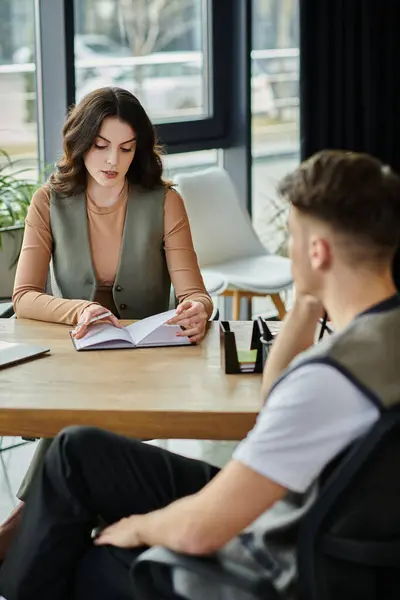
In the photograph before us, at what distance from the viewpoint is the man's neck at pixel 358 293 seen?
64.1 inches

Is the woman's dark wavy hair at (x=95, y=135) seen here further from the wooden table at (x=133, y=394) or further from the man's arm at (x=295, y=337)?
the man's arm at (x=295, y=337)

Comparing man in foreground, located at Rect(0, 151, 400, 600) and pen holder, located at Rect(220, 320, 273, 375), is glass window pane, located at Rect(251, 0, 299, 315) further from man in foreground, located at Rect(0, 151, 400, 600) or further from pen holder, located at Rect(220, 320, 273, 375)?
man in foreground, located at Rect(0, 151, 400, 600)

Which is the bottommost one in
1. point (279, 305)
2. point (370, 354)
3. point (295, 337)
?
point (279, 305)

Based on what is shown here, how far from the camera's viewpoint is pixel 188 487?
203 centimetres

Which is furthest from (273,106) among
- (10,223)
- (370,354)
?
(370,354)

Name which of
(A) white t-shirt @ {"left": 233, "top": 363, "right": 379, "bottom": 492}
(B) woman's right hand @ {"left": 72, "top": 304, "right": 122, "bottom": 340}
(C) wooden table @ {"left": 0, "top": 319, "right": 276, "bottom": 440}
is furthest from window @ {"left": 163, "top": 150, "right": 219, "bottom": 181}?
(A) white t-shirt @ {"left": 233, "top": 363, "right": 379, "bottom": 492}

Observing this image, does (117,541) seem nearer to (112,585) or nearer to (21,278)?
(112,585)

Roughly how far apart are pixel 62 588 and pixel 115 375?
1.60ft

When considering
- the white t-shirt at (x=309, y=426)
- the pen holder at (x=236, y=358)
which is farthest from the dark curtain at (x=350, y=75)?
the white t-shirt at (x=309, y=426)

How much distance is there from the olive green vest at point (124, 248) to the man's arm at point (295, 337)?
1114 mm

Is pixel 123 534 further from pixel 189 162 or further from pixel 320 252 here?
pixel 189 162

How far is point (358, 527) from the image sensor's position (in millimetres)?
1561

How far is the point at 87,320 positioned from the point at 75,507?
0.74 m

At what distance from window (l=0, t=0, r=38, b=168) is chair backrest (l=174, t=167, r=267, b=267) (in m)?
0.68
